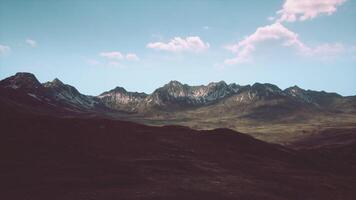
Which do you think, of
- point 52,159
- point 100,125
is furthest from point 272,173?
point 100,125

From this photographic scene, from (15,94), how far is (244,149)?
107 m

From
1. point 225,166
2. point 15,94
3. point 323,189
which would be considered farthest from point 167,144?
point 15,94

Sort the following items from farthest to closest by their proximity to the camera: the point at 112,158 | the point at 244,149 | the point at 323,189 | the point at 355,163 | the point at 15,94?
the point at 15,94
the point at 355,163
the point at 244,149
the point at 112,158
the point at 323,189

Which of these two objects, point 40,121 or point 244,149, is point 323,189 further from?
point 40,121

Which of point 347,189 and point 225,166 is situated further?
point 225,166

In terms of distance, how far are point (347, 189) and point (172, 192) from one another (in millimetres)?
21841

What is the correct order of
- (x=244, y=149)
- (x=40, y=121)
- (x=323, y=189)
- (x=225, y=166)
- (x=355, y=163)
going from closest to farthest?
(x=323, y=189) < (x=225, y=166) < (x=40, y=121) < (x=244, y=149) < (x=355, y=163)

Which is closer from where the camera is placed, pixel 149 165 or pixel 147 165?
pixel 147 165

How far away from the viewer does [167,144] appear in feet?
191

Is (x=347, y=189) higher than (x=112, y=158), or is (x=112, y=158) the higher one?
(x=112, y=158)

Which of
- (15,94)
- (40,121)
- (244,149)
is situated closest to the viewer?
(40,121)

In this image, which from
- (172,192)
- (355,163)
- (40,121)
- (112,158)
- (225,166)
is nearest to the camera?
(172,192)

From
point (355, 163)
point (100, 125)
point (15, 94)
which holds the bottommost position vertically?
point (355, 163)

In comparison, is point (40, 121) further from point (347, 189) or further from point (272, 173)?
point (347, 189)
